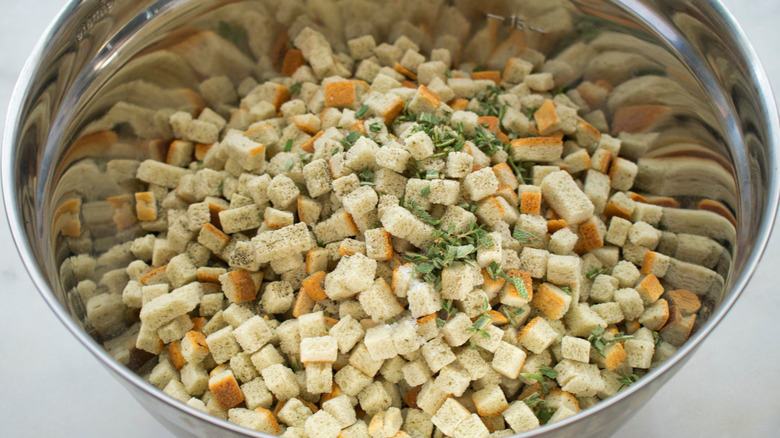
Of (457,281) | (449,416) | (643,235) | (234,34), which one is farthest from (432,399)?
(234,34)

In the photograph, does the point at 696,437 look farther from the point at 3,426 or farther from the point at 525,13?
the point at 3,426

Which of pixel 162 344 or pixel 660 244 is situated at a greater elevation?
pixel 660 244

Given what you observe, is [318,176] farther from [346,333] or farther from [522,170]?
[522,170]

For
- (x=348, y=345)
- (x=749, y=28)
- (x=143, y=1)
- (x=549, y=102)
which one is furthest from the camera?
(x=749, y=28)

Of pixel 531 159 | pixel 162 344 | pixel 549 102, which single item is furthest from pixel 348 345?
pixel 549 102

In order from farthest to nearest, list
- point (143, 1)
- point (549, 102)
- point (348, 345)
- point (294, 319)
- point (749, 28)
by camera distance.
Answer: point (749, 28), point (549, 102), point (143, 1), point (294, 319), point (348, 345)

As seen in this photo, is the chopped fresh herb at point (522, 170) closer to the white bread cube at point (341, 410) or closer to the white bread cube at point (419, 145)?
the white bread cube at point (419, 145)

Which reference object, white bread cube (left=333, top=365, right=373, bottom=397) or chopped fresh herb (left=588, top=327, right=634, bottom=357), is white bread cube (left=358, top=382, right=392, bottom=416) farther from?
chopped fresh herb (left=588, top=327, right=634, bottom=357)
